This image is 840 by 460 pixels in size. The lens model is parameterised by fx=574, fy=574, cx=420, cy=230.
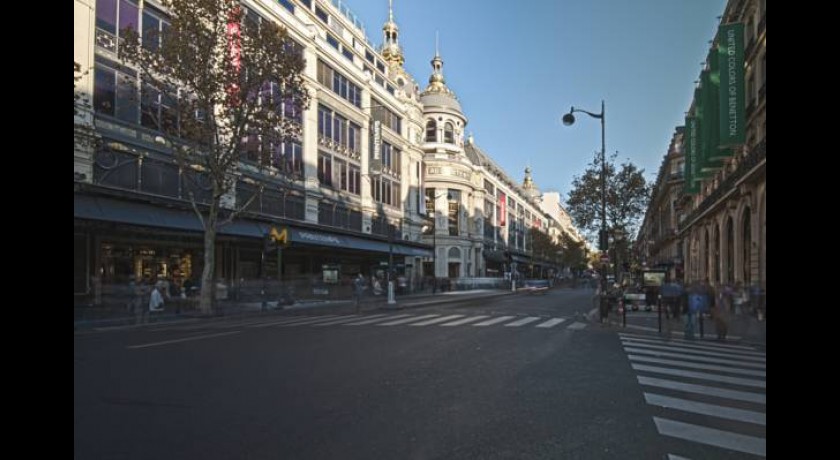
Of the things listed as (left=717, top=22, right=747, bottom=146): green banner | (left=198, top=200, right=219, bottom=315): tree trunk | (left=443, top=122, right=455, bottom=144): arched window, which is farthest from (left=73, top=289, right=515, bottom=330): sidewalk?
(left=443, top=122, right=455, bottom=144): arched window

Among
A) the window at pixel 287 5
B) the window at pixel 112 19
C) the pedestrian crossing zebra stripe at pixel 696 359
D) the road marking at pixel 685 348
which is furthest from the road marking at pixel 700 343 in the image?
the window at pixel 287 5

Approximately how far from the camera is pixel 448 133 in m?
72.7

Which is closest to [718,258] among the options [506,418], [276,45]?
[276,45]

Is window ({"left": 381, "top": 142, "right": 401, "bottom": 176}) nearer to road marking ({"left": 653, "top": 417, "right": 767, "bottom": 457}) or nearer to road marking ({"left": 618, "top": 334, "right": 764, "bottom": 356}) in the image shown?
road marking ({"left": 618, "top": 334, "right": 764, "bottom": 356})

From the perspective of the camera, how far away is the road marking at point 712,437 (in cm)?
540

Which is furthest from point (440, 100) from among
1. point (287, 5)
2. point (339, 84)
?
point (287, 5)

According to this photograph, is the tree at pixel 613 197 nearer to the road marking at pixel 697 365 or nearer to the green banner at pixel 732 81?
the green banner at pixel 732 81

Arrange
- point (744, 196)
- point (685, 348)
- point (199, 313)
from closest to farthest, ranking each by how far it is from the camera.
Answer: point (685, 348) < point (199, 313) < point (744, 196)

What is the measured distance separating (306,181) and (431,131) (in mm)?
35983

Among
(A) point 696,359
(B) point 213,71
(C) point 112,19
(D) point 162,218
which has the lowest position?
(A) point 696,359

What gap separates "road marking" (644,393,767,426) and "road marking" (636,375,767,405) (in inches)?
27.4

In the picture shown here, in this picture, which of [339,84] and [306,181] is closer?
[306,181]

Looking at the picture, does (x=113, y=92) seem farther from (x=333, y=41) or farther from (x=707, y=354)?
(x=707, y=354)

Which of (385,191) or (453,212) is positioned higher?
(385,191)
